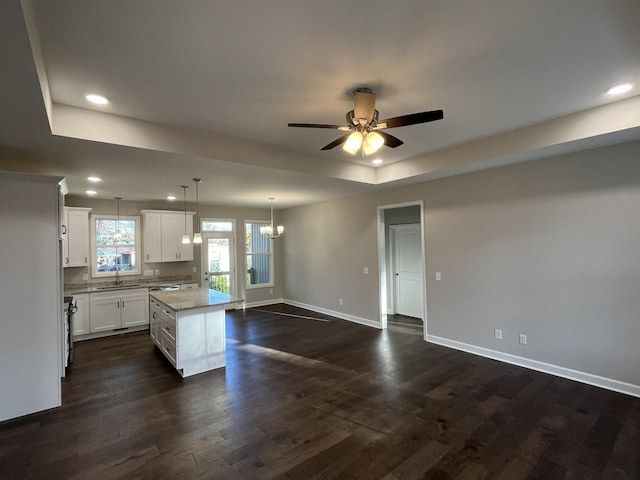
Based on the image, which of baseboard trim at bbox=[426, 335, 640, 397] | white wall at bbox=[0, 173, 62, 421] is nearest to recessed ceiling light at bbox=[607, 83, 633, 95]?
baseboard trim at bbox=[426, 335, 640, 397]

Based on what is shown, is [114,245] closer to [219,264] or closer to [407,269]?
[219,264]

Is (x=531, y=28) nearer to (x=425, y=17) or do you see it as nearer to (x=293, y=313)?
(x=425, y=17)

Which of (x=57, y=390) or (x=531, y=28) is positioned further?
(x=57, y=390)

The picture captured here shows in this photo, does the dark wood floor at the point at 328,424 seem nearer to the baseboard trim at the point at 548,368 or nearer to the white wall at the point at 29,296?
the baseboard trim at the point at 548,368

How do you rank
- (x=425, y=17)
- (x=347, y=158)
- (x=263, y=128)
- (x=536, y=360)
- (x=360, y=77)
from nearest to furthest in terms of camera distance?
(x=425, y=17), (x=360, y=77), (x=263, y=128), (x=536, y=360), (x=347, y=158)

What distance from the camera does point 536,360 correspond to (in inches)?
151

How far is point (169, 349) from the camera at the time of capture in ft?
13.4

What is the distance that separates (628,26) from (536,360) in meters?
3.54

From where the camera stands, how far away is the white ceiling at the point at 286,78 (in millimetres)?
1723

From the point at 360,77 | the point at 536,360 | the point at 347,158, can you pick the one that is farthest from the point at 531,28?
the point at 536,360

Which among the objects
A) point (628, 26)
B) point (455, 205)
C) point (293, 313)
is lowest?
point (293, 313)

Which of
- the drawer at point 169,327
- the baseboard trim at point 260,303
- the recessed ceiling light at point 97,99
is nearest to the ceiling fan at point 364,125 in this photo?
the recessed ceiling light at point 97,99

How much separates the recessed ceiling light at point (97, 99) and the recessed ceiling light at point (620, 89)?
14.5ft

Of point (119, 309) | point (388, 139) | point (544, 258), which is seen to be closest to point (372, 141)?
point (388, 139)
